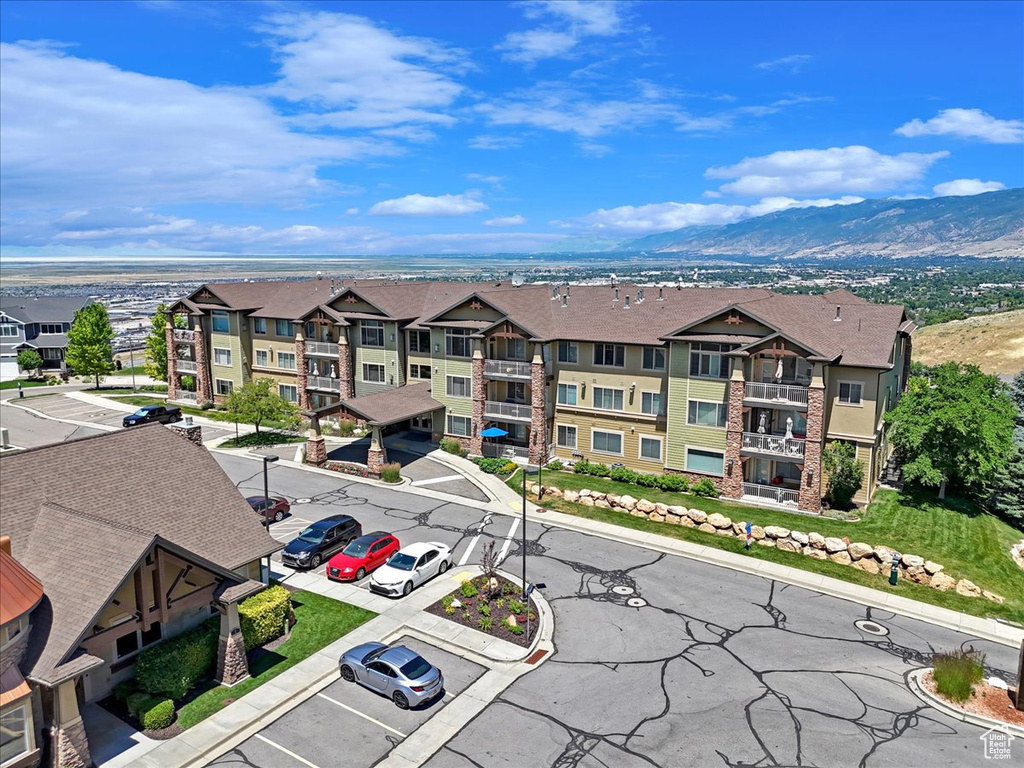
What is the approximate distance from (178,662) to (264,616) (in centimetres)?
359

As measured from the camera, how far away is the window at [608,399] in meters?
43.7

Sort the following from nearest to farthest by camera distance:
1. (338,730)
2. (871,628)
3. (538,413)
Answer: (338,730) < (871,628) < (538,413)

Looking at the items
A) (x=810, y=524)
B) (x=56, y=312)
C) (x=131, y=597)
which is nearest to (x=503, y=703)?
(x=131, y=597)

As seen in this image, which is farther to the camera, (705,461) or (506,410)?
(506,410)

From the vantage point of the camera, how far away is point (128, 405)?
6362cm

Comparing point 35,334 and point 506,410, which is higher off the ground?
point 35,334

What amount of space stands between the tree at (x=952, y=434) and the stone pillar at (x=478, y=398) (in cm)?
2442

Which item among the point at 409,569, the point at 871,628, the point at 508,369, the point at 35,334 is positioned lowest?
the point at 871,628

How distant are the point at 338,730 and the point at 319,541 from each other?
12216 mm

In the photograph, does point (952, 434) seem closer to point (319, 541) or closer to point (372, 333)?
point (319, 541)

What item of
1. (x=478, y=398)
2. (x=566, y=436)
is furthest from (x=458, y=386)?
(x=566, y=436)

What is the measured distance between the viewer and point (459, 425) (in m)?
48.8

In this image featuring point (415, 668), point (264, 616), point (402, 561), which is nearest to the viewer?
point (415, 668)

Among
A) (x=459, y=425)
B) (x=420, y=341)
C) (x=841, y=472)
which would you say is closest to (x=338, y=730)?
(x=841, y=472)
